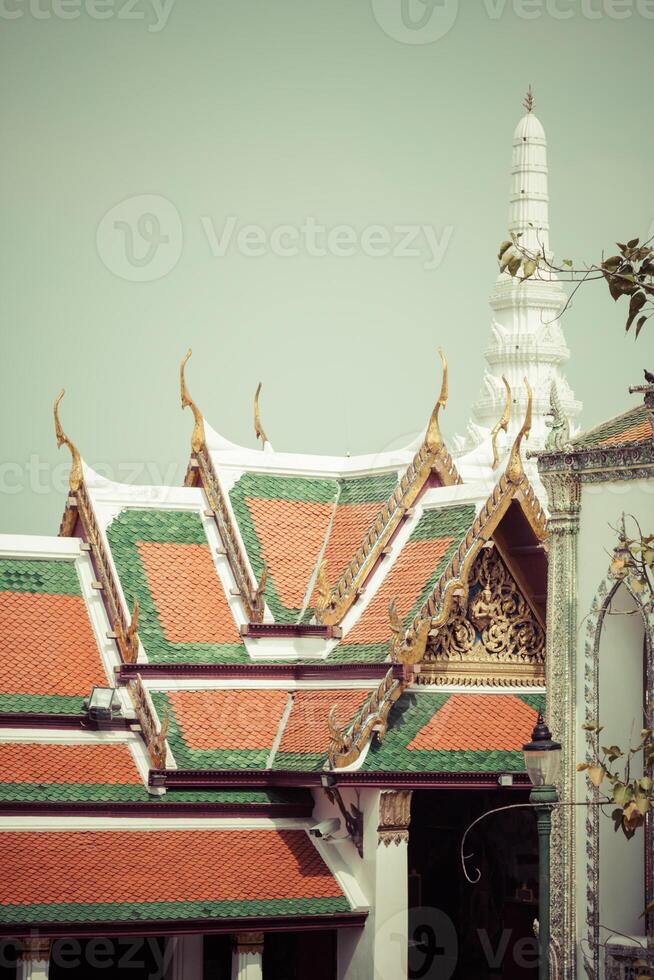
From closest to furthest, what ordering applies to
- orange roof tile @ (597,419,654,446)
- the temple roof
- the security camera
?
orange roof tile @ (597,419,654,446), the temple roof, the security camera

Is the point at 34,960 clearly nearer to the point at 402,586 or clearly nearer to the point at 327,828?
the point at 327,828

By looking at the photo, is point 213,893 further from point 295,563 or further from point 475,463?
point 475,463

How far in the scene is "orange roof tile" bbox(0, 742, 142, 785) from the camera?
23.8 metres

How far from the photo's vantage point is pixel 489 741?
24219 mm

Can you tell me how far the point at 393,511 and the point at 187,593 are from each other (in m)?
2.45

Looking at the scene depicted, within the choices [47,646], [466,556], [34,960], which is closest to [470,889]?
[466,556]

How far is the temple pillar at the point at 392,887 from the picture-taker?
23531mm

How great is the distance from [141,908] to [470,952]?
15.0ft

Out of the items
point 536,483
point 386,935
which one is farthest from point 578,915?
point 536,483

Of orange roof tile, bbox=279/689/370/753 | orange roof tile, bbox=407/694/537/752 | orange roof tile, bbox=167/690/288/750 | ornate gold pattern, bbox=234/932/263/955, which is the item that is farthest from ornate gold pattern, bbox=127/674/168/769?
orange roof tile, bbox=407/694/537/752

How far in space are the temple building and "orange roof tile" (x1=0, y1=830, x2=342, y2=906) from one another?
0.03m

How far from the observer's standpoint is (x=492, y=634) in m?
25.2

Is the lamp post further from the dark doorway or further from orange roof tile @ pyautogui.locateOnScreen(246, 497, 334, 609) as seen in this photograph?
orange roof tile @ pyautogui.locateOnScreen(246, 497, 334, 609)

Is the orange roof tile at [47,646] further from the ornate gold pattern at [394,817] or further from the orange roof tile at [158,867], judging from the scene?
the ornate gold pattern at [394,817]
